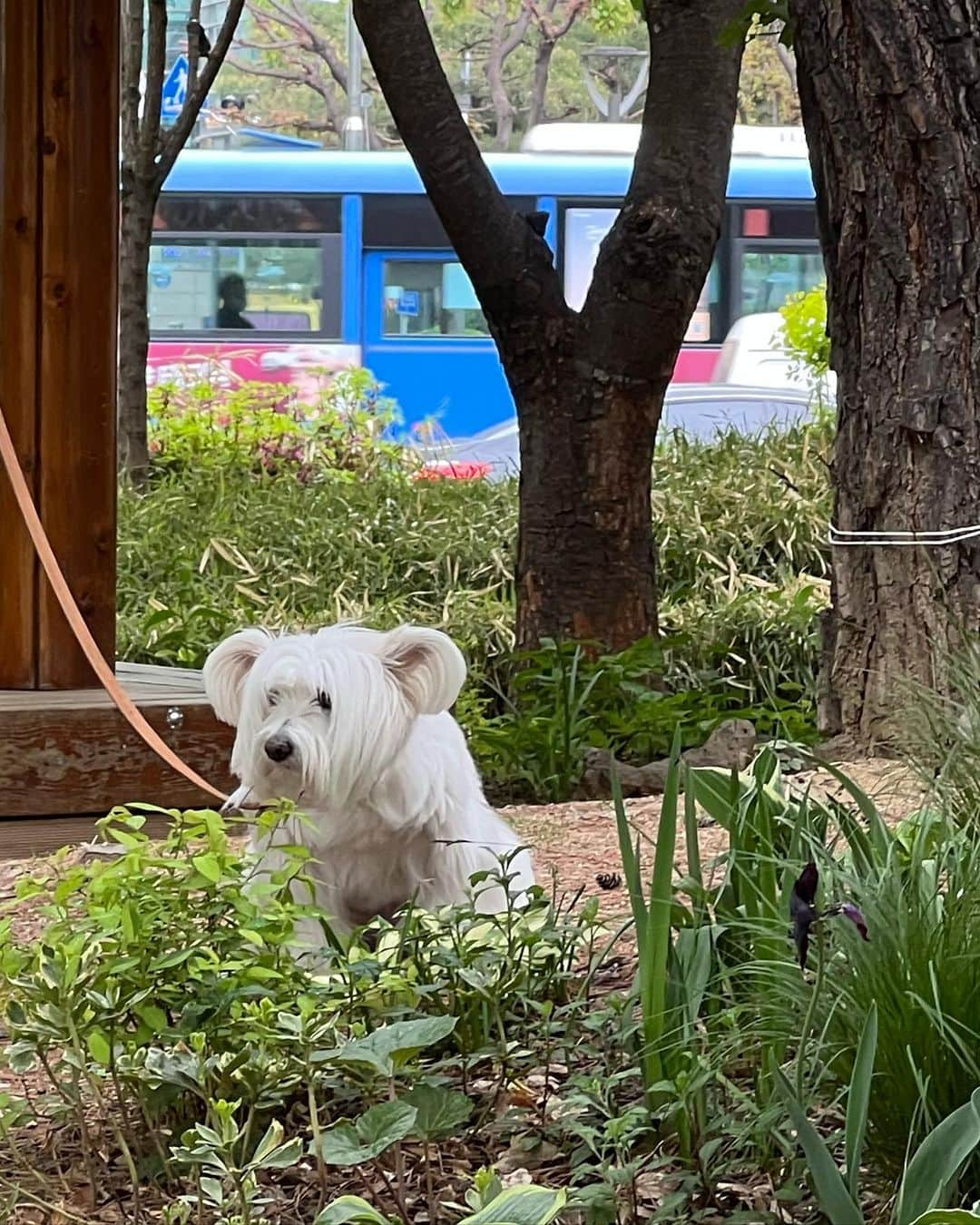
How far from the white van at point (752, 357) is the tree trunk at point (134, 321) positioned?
8378 millimetres

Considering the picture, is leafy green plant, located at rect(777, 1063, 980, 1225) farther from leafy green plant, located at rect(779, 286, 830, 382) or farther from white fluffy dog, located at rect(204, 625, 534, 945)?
leafy green plant, located at rect(779, 286, 830, 382)

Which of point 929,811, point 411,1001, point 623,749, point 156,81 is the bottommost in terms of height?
point 623,749

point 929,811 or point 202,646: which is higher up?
point 929,811

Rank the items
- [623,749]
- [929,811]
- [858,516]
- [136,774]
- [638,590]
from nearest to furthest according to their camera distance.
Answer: [929,811]
[136,774]
[858,516]
[623,749]
[638,590]

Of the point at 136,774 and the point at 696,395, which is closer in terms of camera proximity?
the point at 136,774

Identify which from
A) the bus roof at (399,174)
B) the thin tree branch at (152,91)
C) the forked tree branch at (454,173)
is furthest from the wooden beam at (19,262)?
the bus roof at (399,174)

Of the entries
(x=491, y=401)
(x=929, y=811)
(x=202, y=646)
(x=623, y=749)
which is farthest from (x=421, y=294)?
(x=929, y=811)

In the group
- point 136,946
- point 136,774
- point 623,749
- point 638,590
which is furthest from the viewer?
point 638,590

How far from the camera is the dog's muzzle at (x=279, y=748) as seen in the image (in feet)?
10.3

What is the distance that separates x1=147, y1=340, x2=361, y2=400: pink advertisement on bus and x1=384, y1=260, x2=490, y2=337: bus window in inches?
26.9

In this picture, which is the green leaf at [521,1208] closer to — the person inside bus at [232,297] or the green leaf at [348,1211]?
the green leaf at [348,1211]

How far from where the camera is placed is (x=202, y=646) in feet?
25.6

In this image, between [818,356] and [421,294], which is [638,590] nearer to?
[818,356]

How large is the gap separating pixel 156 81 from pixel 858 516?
7664mm
